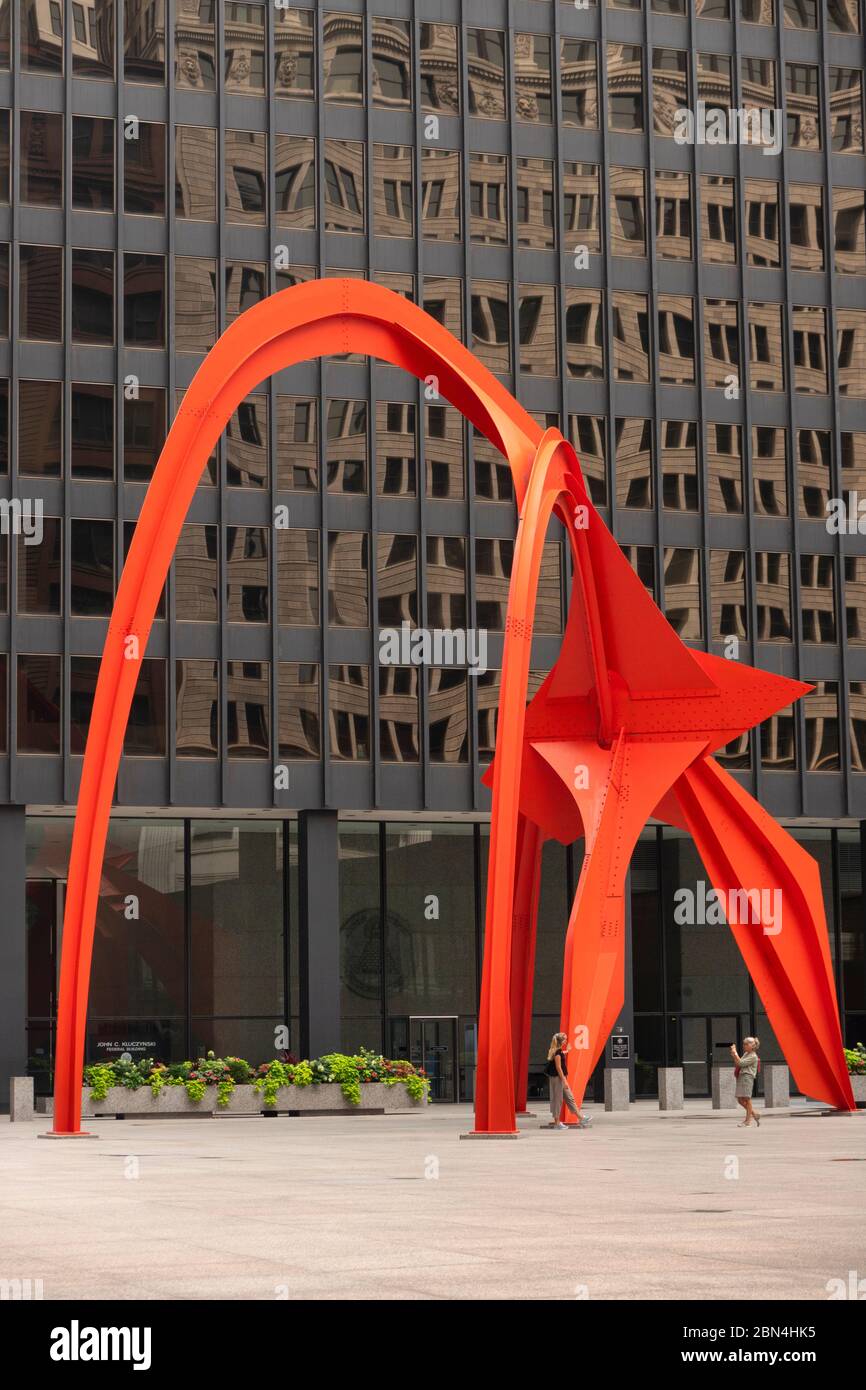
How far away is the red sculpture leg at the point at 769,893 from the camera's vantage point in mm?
30953

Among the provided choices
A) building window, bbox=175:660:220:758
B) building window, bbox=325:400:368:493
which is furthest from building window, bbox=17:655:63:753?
building window, bbox=325:400:368:493

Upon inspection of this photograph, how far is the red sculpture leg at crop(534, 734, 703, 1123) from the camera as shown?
28.0m

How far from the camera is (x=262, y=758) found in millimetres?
45062

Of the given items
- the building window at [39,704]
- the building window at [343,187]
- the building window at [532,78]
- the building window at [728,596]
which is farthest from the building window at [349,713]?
the building window at [532,78]

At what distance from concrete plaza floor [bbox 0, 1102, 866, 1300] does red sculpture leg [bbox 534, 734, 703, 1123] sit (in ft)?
7.17

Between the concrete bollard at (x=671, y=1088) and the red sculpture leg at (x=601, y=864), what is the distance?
10.8 metres

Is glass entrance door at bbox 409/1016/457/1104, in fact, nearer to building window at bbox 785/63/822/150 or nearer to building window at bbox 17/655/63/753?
building window at bbox 17/655/63/753

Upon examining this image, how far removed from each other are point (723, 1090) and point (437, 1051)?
9.42 meters

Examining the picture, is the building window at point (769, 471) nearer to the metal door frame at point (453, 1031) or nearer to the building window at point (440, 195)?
the building window at point (440, 195)

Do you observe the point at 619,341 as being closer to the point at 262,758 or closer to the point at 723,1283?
the point at 262,758

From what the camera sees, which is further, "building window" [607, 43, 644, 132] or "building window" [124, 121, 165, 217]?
"building window" [607, 43, 644, 132]

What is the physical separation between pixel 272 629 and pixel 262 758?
3.02 meters
